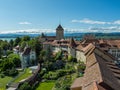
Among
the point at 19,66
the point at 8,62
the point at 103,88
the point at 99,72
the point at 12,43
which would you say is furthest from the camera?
the point at 12,43

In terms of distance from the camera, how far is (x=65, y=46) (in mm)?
75188

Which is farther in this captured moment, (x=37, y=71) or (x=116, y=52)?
(x=116, y=52)

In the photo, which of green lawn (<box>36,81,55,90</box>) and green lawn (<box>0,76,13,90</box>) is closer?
green lawn (<box>36,81,55,90</box>)

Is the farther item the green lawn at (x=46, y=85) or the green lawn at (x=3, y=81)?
the green lawn at (x=3, y=81)

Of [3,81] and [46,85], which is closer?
[46,85]

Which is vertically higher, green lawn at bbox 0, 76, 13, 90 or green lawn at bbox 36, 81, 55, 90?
green lawn at bbox 0, 76, 13, 90

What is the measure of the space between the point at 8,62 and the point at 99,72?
39984 millimetres

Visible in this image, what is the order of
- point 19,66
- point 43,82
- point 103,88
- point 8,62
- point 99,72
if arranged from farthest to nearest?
point 19,66 → point 8,62 → point 43,82 → point 99,72 → point 103,88

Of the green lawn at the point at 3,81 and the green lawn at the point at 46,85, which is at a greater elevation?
the green lawn at the point at 3,81

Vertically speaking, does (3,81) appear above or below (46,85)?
above

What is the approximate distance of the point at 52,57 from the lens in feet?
217

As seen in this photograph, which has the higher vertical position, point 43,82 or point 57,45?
point 57,45

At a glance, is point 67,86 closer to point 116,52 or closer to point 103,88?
point 103,88

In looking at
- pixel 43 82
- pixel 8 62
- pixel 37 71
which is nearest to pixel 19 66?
pixel 8 62
